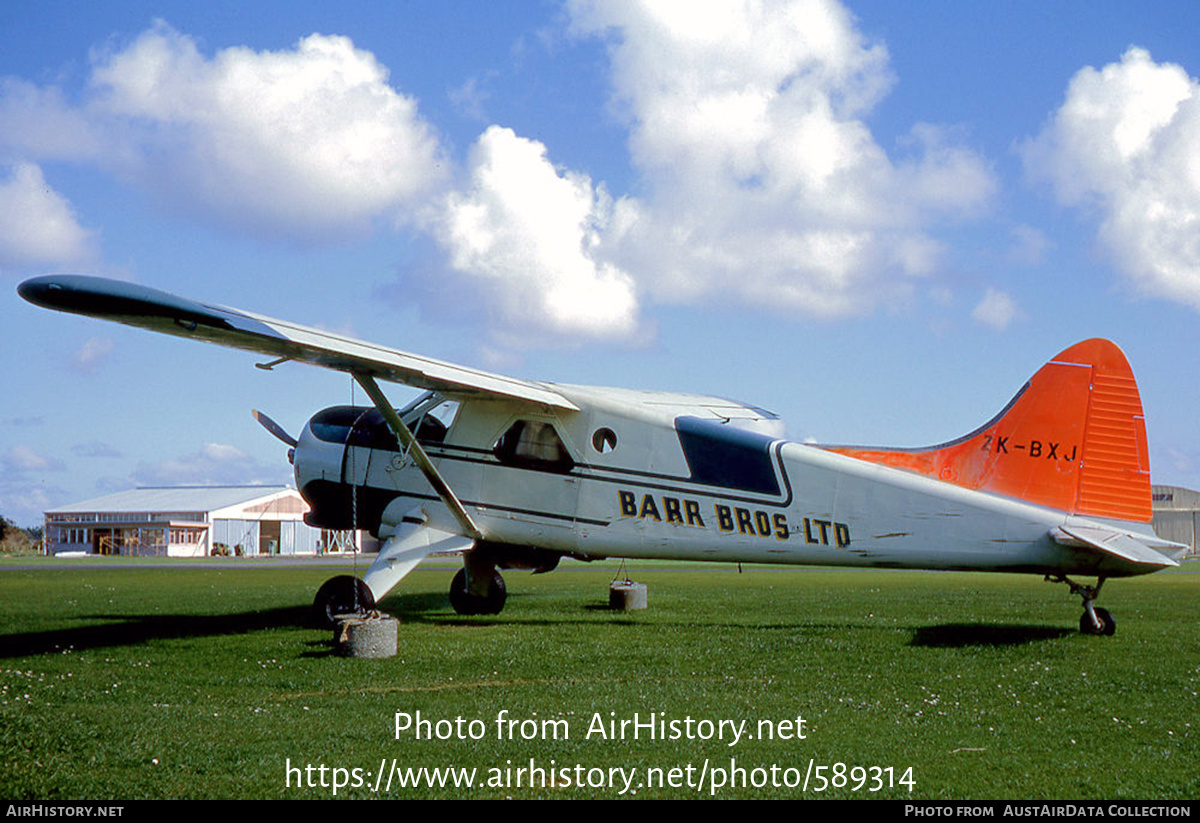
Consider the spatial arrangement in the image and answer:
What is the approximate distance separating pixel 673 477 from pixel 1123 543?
180 inches

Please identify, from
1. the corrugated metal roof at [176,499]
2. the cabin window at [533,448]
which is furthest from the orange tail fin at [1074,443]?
the corrugated metal roof at [176,499]

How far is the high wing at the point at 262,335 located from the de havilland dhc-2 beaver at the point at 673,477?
2 cm

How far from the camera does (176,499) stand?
72.8m

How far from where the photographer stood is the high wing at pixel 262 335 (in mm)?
8281

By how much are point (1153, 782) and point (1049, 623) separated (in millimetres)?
7875

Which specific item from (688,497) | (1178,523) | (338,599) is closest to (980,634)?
(688,497)

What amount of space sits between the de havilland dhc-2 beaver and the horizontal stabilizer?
0.06 ft

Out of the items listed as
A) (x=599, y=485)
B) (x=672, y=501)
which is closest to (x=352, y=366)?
(x=599, y=485)

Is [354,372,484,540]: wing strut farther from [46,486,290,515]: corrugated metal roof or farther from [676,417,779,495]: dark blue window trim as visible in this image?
[46,486,290,515]: corrugated metal roof

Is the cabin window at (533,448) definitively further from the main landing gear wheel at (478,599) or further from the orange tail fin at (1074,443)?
the orange tail fin at (1074,443)

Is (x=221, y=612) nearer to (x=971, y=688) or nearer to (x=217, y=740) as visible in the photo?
(x=217, y=740)

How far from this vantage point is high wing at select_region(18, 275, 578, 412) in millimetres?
8281

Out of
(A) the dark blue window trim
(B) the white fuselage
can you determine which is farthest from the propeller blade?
(A) the dark blue window trim

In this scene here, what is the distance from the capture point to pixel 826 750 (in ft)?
18.4
